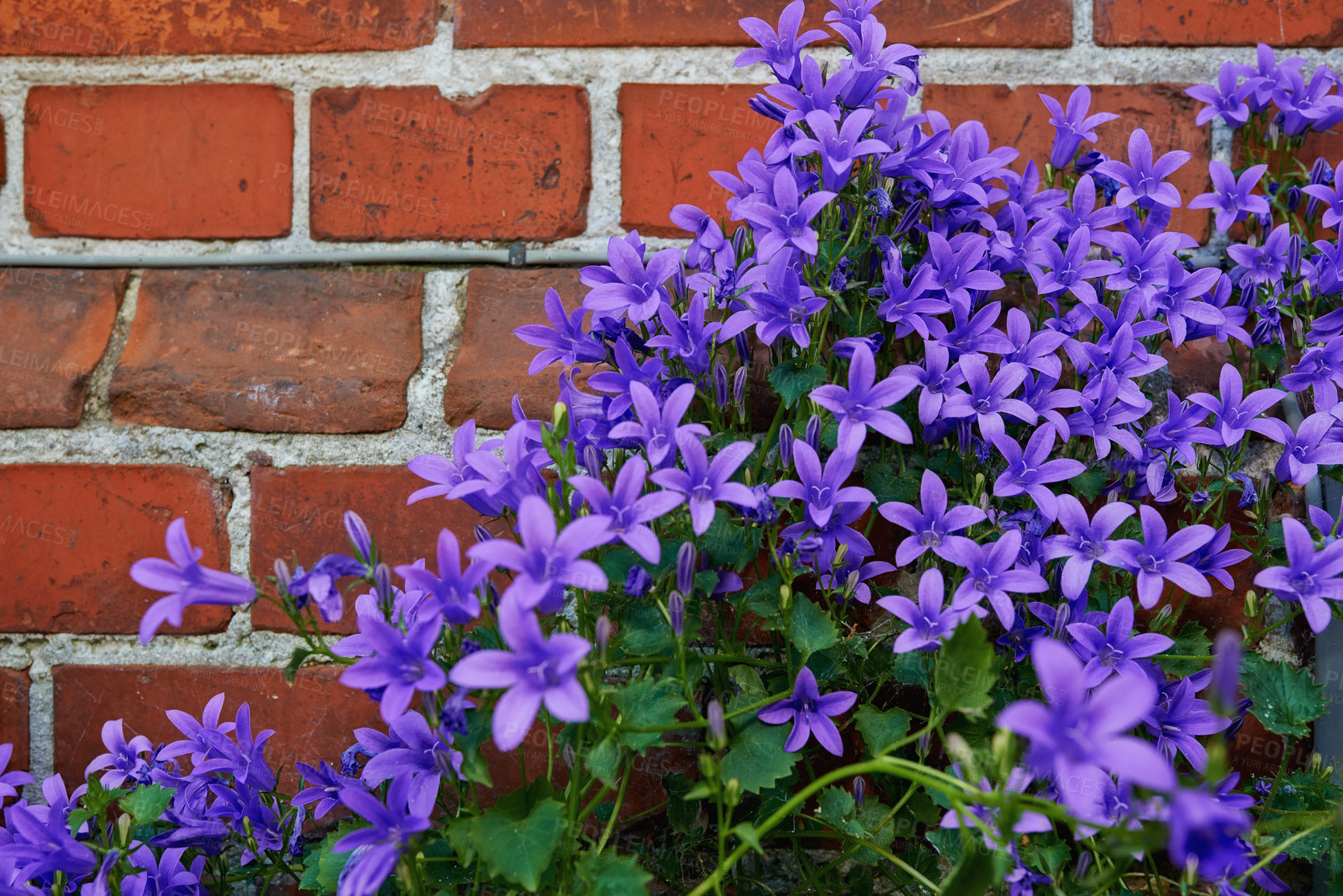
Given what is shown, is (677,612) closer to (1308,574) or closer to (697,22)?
(1308,574)

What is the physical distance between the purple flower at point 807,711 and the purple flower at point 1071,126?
19.4 inches

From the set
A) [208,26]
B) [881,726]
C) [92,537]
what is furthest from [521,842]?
[208,26]

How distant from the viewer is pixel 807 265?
2.04 feet

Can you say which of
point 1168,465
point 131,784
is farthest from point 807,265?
point 131,784

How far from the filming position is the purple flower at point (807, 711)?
56 centimetres

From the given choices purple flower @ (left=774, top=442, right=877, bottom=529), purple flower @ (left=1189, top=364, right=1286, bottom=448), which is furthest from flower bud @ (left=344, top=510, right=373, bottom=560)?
purple flower @ (left=1189, top=364, right=1286, bottom=448)

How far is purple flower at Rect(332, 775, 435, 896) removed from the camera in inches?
16.6

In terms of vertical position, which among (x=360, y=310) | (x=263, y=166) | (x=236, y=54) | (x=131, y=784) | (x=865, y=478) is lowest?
(x=131, y=784)

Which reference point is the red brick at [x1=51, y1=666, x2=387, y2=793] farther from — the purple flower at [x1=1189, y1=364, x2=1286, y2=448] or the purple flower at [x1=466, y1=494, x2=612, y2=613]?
the purple flower at [x1=1189, y1=364, x2=1286, y2=448]

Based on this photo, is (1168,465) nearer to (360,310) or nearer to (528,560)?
(528,560)

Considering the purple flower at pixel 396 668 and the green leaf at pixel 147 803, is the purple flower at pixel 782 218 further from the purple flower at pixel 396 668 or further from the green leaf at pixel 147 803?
the green leaf at pixel 147 803

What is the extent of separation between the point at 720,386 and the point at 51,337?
645 millimetres

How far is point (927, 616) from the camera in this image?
525mm

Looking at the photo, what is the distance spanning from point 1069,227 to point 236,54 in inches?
30.5
